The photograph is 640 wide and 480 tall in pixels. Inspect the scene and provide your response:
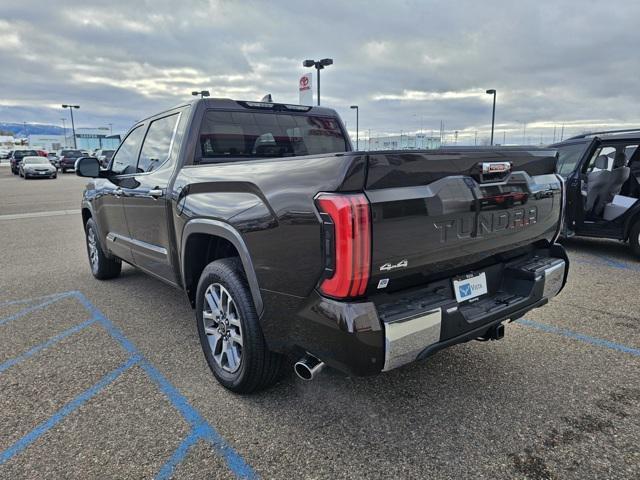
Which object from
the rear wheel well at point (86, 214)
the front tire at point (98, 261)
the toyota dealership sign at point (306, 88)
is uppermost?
the toyota dealership sign at point (306, 88)

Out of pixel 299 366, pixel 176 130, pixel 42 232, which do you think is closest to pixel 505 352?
pixel 299 366

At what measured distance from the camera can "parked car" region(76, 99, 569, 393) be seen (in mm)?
2023

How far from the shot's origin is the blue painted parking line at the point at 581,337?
3.44 m

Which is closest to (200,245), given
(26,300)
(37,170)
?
(26,300)

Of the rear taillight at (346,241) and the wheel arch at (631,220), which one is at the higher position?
the rear taillight at (346,241)

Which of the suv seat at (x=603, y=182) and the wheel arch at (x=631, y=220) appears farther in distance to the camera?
the suv seat at (x=603, y=182)

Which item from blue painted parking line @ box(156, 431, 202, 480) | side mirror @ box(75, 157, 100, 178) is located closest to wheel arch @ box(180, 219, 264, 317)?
blue painted parking line @ box(156, 431, 202, 480)

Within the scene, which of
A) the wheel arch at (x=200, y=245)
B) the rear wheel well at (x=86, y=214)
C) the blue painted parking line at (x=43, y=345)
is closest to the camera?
the wheel arch at (x=200, y=245)

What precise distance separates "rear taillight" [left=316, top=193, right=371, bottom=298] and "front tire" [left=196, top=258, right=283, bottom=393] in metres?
0.77

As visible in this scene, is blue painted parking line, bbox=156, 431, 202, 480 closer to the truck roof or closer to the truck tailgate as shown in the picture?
the truck tailgate

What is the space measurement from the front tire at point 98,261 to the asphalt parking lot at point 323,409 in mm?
1222

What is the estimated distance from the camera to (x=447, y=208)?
88.2 inches

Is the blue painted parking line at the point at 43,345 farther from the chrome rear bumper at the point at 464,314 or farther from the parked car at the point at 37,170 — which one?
the parked car at the point at 37,170

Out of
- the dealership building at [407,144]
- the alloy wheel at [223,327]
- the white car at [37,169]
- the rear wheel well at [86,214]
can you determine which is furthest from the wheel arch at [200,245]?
the white car at [37,169]
